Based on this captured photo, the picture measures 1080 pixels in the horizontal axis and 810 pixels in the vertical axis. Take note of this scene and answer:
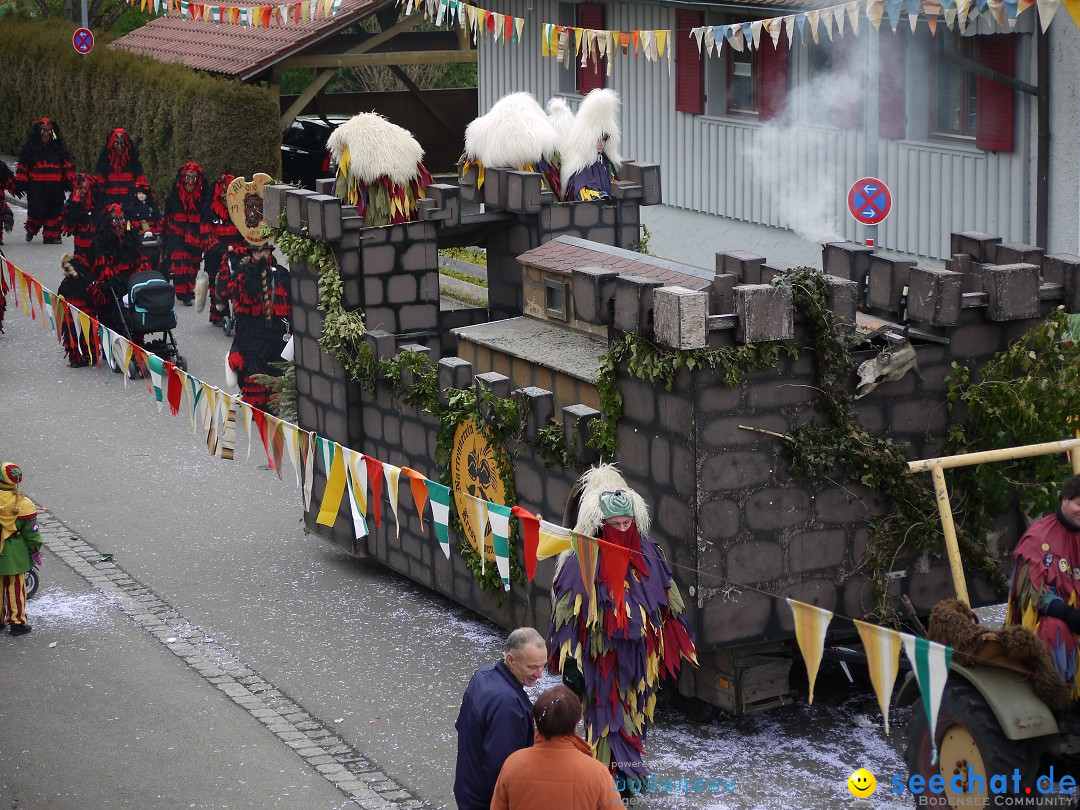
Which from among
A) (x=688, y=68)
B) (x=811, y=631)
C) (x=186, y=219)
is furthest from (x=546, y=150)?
(x=186, y=219)

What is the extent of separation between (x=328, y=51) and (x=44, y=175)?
5466mm

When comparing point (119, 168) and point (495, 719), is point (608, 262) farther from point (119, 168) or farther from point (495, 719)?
point (119, 168)

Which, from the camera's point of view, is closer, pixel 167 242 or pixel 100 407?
pixel 100 407

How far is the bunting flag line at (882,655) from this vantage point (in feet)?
22.7

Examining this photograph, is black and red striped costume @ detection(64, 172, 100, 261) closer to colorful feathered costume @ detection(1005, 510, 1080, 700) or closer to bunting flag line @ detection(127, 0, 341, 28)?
bunting flag line @ detection(127, 0, 341, 28)

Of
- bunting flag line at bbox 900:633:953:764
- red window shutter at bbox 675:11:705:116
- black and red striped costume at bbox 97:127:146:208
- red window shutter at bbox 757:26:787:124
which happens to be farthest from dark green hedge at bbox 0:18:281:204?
bunting flag line at bbox 900:633:953:764

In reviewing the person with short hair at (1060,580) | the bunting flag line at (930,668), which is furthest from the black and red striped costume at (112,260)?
the bunting flag line at (930,668)

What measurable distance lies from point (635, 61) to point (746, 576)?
44.7 ft

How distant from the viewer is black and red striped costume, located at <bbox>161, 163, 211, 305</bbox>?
20.8m

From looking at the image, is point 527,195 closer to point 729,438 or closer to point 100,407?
point 729,438

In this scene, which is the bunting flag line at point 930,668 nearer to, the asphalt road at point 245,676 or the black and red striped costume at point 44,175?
the asphalt road at point 245,676

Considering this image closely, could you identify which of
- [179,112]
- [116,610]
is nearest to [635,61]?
[179,112]

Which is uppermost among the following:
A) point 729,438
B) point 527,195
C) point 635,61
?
point 635,61

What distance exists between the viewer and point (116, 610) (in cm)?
1143
